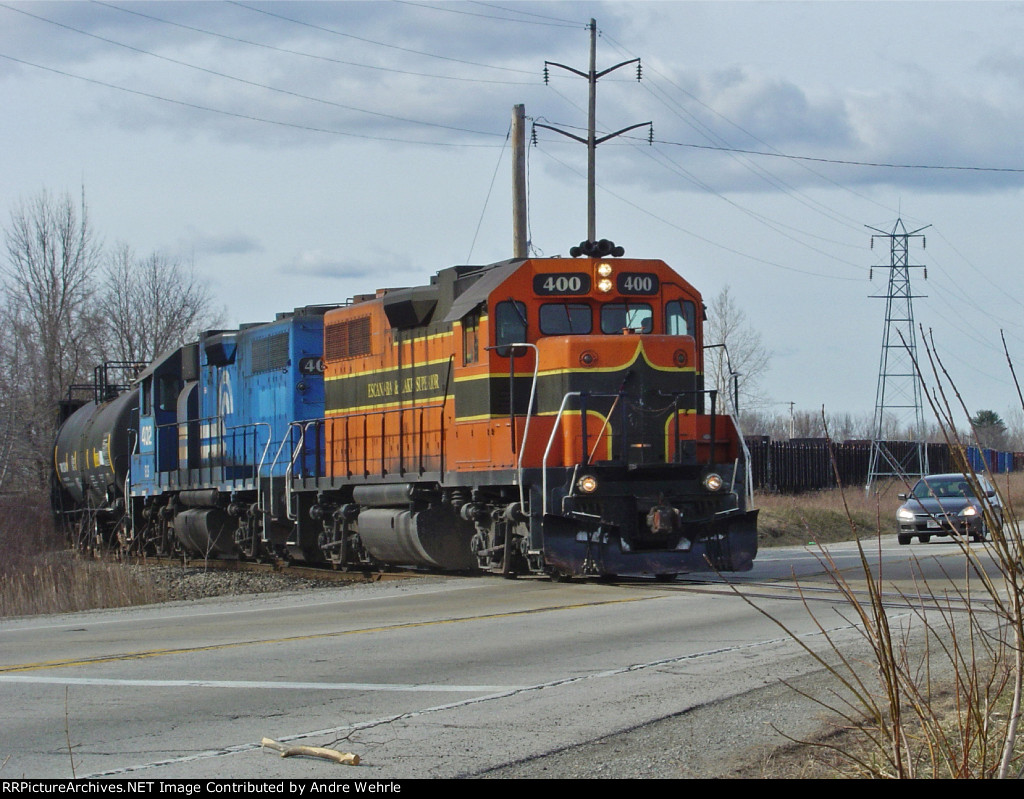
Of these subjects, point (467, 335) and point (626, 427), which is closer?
point (626, 427)

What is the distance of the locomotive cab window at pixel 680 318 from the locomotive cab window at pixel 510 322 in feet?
6.64

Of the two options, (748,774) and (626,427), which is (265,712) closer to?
(748,774)

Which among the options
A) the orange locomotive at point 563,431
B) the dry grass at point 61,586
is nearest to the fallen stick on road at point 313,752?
the orange locomotive at point 563,431

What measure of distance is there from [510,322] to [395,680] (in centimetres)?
760

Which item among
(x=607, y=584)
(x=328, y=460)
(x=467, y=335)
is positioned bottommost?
(x=607, y=584)

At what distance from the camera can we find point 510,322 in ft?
51.0

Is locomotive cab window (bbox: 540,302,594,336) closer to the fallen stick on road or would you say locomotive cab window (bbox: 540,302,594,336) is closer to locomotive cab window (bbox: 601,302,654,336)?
locomotive cab window (bbox: 601,302,654,336)

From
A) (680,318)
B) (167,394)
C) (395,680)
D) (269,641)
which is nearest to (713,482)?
(680,318)

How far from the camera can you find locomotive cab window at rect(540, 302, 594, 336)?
15.7 meters

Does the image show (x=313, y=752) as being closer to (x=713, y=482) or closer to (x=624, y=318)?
(x=713, y=482)

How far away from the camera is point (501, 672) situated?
893 centimetres

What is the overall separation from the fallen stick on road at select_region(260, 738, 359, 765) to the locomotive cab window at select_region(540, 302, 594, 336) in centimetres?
989
